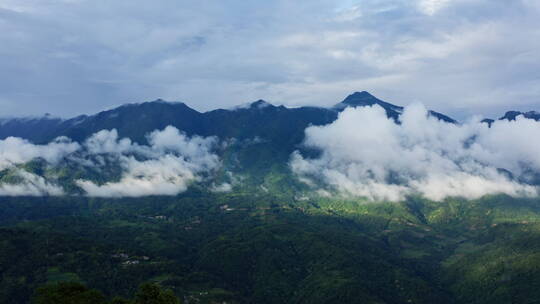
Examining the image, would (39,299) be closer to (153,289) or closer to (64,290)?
(64,290)

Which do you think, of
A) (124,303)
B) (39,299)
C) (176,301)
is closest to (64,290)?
(39,299)

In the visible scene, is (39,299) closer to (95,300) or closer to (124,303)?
(95,300)

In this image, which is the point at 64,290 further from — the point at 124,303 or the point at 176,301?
the point at 176,301

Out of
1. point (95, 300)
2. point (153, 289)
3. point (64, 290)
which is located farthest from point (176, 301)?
point (64, 290)

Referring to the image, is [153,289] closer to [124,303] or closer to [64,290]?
[124,303]

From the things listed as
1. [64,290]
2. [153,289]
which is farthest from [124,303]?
[64,290]

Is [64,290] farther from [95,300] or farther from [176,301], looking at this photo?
[176,301]
